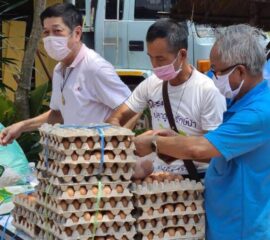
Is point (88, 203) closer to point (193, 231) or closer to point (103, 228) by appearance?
point (103, 228)

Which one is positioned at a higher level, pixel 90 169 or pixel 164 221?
pixel 90 169

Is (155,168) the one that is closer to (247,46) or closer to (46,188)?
(46,188)

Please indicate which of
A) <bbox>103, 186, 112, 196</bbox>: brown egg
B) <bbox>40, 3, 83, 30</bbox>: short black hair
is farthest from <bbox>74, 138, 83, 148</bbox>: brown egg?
<bbox>40, 3, 83, 30</bbox>: short black hair

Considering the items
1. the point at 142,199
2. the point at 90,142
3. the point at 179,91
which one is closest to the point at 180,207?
the point at 142,199

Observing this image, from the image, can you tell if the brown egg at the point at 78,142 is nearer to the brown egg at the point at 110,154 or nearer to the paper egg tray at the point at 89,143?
the paper egg tray at the point at 89,143

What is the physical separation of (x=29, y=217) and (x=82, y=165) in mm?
519

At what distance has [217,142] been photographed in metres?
2.61

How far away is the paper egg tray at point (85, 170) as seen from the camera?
263 centimetres

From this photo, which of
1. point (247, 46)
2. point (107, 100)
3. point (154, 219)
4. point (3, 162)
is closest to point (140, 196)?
point (154, 219)

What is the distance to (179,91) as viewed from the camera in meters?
3.23

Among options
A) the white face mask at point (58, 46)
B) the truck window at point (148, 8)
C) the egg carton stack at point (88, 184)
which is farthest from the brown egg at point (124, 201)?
the truck window at point (148, 8)

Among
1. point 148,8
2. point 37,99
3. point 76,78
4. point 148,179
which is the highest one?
point 148,8

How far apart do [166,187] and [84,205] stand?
0.37m

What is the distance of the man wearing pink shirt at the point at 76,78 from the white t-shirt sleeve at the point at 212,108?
71cm
